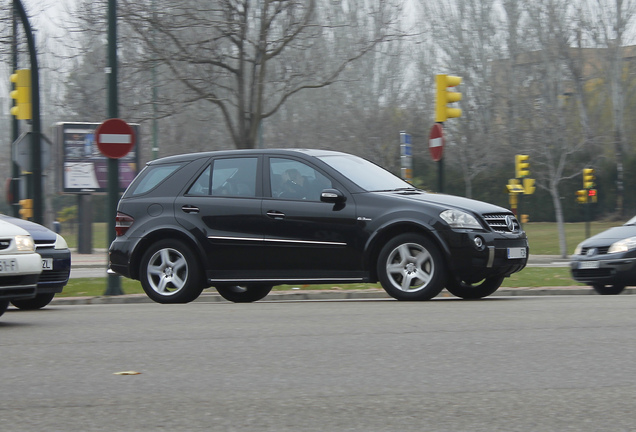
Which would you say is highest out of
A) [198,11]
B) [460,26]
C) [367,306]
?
[460,26]

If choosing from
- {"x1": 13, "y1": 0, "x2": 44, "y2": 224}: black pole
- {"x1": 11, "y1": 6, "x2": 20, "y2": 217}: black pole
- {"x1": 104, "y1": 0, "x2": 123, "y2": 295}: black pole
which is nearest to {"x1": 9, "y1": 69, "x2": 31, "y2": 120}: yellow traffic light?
{"x1": 11, "y1": 6, "x2": 20, "y2": 217}: black pole

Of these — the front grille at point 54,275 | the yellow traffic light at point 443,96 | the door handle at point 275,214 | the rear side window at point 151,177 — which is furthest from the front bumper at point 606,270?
the front grille at point 54,275

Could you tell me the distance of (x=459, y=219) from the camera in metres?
10.7

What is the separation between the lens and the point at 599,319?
27.9 feet

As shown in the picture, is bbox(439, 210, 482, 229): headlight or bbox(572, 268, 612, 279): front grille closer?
bbox(439, 210, 482, 229): headlight

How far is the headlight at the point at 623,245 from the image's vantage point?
1358 centimetres

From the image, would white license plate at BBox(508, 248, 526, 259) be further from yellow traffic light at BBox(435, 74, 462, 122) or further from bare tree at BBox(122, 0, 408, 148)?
bare tree at BBox(122, 0, 408, 148)

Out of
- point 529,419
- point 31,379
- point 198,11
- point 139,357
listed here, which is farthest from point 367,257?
point 198,11

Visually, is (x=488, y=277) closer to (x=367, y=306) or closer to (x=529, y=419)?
(x=367, y=306)

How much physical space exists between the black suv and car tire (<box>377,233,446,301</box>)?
0.01 m

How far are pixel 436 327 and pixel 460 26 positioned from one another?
4050 centimetres

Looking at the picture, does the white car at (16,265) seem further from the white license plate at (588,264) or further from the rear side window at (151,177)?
the white license plate at (588,264)

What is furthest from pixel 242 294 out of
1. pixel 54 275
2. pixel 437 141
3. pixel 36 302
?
pixel 437 141

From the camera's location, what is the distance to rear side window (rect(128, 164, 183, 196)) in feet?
40.1
